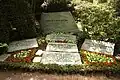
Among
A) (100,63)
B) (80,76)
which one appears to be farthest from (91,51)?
(80,76)

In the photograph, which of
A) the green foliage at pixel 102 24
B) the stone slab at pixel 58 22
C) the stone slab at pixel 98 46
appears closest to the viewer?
the stone slab at pixel 98 46

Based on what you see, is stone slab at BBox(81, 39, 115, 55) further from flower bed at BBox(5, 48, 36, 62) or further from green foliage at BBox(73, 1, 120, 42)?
flower bed at BBox(5, 48, 36, 62)

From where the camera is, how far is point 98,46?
8.30 metres

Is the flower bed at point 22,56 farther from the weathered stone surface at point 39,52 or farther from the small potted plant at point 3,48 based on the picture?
the small potted plant at point 3,48

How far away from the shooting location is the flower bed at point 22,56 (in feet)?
24.1

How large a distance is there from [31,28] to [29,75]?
9.08 feet

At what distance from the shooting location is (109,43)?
332 inches

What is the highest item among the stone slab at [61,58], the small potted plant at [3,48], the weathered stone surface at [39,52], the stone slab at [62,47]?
the small potted plant at [3,48]

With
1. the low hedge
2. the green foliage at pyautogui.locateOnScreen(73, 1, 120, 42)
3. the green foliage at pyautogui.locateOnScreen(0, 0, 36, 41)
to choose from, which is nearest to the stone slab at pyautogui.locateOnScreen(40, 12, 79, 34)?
the green foliage at pyautogui.locateOnScreen(73, 1, 120, 42)

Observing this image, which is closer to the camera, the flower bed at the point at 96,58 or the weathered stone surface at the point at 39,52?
the flower bed at the point at 96,58

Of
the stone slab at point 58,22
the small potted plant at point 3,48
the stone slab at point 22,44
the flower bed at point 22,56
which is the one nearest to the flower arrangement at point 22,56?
the flower bed at point 22,56

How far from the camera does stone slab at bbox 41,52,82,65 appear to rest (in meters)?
7.15

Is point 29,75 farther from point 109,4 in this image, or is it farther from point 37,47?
point 109,4

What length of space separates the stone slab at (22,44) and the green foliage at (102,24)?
2.45 m
